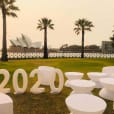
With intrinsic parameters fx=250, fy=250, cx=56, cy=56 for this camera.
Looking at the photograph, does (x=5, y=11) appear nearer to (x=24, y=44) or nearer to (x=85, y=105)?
(x=85, y=105)

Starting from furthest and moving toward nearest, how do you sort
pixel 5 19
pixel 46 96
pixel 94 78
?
pixel 5 19 → pixel 94 78 → pixel 46 96

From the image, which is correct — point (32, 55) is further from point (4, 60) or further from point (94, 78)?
point (94, 78)

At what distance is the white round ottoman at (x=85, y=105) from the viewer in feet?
18.4

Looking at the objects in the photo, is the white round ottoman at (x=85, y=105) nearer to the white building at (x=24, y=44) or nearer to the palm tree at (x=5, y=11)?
the palm tree at (x=5, y=11)

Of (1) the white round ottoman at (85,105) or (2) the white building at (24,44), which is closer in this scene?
(1) the white round ottoman at (85,105)

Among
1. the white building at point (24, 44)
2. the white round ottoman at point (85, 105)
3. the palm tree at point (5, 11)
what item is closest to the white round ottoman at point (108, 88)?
the white round ottoman at point (85, 105)

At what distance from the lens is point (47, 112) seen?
788 centimetres

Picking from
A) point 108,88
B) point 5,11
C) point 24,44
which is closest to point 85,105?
point 108,88

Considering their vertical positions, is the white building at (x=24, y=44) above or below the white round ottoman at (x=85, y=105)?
above

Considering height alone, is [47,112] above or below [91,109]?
below

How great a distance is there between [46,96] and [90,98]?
3945mm

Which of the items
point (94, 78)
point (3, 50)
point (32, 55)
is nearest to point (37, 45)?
point (32, 55)

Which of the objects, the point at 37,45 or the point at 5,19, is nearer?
the point at 5,19

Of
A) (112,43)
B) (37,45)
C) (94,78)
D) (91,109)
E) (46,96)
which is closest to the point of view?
(91,109)
